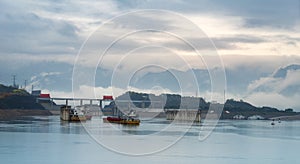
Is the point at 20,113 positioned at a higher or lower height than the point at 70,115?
higher

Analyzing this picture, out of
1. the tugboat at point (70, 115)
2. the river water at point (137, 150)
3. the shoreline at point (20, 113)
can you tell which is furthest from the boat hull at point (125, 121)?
the river water at point (137, 150)

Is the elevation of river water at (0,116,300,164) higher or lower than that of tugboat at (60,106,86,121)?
lower

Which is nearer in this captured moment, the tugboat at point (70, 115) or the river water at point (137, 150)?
the river water at point (137, 150)

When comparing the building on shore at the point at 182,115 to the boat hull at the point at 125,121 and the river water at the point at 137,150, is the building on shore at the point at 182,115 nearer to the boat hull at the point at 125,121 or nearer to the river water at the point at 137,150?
the boat hull at the point at 125,121

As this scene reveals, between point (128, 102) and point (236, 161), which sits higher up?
point (128, 102)

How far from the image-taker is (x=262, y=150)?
38969 mm

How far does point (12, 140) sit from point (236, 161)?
A: 16001mm

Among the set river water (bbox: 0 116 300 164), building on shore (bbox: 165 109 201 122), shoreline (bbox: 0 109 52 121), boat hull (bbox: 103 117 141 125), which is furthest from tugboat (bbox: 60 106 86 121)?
river water (bbox: 0 116 300 164)

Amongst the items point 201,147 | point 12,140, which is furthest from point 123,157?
point 12,140

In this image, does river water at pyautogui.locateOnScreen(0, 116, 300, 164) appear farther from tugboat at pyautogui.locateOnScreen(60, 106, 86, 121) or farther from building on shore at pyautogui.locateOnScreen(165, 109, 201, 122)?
building on shore at pyautogui.locateOnScreen(165, 109, 201, 122)

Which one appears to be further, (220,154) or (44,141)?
(44,141)

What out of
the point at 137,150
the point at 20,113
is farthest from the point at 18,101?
the point at 137,150

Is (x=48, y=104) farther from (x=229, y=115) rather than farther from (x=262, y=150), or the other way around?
(x=262, y=150)

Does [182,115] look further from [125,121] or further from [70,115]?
[125,121]
